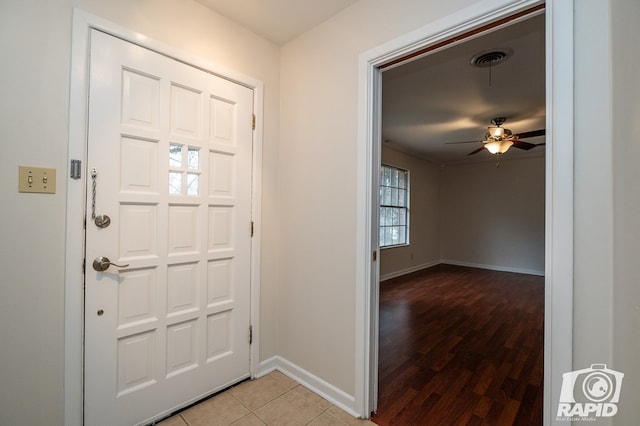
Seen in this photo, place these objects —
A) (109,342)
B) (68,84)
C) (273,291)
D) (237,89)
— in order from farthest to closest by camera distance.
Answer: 1. (273,291)
2. (237,89)
3. (109,342)
4. (68,84)

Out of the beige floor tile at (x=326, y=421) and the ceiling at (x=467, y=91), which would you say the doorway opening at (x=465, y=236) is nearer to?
the ceiling at (x=467, y=91)

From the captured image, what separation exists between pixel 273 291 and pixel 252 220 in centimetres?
62

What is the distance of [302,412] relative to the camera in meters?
1.71

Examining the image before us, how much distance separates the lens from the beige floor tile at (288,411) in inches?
64.2

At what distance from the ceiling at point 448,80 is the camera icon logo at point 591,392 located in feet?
5.05

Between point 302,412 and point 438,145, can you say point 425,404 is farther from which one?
point 438,145

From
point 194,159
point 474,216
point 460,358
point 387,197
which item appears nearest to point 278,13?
point 194,159

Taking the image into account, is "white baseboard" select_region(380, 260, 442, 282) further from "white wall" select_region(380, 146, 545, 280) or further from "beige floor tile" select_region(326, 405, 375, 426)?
"beige floor tile" select_region(326, 405, 375, 426)

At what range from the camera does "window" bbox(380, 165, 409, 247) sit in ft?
18.6

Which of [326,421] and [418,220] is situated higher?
[418,220]

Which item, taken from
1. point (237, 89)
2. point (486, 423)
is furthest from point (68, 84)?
point (486, 423)

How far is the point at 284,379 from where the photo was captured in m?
2.06

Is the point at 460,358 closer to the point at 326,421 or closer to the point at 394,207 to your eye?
the point at 326,421

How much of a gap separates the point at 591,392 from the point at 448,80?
2856 mm
